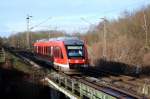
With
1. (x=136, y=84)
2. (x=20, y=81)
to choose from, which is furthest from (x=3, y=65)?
(x=136, y=84)

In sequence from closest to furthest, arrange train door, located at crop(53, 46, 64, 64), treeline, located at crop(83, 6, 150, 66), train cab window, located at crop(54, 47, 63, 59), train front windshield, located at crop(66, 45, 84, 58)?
1. train front windshield, located at crop(66, 45, 84, 58)
2. train door, located at crop(53, 46, 64, 64)
3. train cab window, located at crop(54, 47, 63, 59)
4. treeline, located at crop(83, 6, 150, 66)

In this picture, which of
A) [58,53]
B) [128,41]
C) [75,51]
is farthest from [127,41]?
[75,51]

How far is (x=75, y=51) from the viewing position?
36781mm

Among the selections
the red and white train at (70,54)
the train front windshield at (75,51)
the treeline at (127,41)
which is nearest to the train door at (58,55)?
the red and white train at (70,54)

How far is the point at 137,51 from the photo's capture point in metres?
51.8

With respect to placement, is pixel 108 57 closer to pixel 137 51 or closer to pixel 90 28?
pixel 137 51

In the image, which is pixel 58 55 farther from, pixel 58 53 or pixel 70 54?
pixel 70 54

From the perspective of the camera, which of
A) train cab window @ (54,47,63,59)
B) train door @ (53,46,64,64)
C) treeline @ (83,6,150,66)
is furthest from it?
treeline @ (83,6,150,66)

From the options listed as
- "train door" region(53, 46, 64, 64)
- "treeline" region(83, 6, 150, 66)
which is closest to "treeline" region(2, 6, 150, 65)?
"treeline" region(83, 6, 150, 66)

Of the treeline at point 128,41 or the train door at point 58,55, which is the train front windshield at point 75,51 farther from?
the treeline at point 128,41

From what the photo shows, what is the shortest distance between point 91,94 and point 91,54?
38.7 meters

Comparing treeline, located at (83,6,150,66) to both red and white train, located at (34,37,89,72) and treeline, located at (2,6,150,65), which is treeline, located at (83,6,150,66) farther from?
red and white train, located at (34,37,89,72)

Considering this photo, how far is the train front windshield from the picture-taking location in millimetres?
36438

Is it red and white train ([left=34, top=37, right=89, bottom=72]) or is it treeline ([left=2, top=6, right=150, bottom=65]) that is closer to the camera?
red and white train ([left=34, top=37, right=89, bottom=72])
